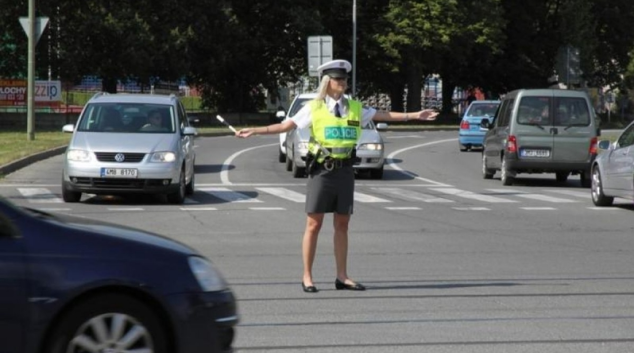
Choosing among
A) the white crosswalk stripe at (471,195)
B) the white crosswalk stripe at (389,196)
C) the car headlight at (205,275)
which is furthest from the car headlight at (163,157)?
the car headlight at (205,275)

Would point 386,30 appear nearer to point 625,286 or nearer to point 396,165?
point 396,165

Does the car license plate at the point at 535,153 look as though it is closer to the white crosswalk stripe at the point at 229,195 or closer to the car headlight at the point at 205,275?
the white crosswalk stripe at the point at 229,195

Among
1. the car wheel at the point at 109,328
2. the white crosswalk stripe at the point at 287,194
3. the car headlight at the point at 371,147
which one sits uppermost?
the car wheel at the point at 109,328

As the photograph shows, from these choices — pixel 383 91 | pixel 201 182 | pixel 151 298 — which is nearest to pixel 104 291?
pixel 151 298

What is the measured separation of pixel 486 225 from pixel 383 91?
5489cm

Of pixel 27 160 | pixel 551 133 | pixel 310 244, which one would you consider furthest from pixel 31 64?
pixel 310 244

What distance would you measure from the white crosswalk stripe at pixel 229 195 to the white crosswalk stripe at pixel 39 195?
2.61 meters

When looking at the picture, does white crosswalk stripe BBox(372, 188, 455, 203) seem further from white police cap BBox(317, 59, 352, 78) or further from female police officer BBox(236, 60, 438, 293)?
white police cap BBox(317, 59, 352, 78)

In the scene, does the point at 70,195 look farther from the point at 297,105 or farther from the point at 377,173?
the point at 297,105

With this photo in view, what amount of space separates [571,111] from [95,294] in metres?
20.4

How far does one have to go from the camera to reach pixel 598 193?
65.9ft

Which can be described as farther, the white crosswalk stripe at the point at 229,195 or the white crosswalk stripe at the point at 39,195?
the white crosswalk stripe at the point at 229,195

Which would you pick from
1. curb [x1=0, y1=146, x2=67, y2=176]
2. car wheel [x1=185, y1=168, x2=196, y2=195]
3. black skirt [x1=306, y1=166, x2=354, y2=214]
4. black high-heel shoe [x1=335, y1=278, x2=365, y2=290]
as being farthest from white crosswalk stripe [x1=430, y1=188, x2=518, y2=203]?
black skirt [x1=306, y1=166, x2=354, y2=214]

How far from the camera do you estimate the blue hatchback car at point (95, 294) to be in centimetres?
602
